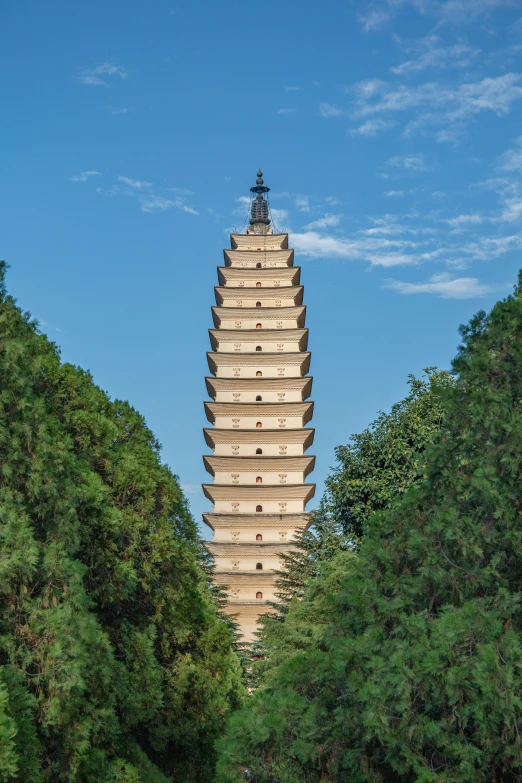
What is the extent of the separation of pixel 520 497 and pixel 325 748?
2.72 meters

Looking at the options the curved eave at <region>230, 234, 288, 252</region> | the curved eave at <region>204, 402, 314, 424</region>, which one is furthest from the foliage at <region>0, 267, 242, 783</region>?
the curved eave at <region>230, 234, 288, 252</region>

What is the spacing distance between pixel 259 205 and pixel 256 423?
14.0 metres

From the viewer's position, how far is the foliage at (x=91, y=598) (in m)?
8.80

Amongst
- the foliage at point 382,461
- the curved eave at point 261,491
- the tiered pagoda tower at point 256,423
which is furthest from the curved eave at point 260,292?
the foliage at point 382,461

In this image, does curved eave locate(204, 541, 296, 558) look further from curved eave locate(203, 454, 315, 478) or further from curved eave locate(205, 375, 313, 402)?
curved eave locate(205, 375, 313, 402)

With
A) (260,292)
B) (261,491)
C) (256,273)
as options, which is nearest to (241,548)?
(261,491)

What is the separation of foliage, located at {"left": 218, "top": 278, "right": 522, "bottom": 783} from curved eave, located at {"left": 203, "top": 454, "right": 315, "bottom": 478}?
97.7 ft

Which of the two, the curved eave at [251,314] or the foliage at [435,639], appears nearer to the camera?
the foliage at [435,639]

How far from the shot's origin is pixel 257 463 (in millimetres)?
38062

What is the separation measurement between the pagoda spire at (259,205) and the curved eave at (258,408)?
39.0ft

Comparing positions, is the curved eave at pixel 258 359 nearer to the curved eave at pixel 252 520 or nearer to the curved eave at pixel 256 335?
the curved eave at pixel 256 335

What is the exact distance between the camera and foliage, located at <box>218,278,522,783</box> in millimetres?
5980

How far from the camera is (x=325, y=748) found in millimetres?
7176

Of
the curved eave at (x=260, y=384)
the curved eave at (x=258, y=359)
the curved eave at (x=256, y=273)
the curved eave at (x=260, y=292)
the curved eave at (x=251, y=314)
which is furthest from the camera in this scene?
the curved eave at (x=256, y=273)
